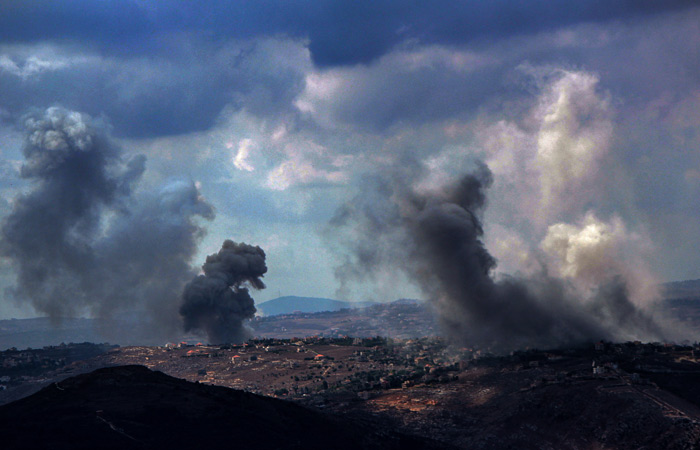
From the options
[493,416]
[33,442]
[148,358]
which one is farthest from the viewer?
[148,358]

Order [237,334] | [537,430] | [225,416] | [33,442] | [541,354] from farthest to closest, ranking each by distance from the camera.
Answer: [237,334], [541,354], [537,430], [225,416], [33,442]

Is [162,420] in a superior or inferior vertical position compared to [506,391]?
inferior

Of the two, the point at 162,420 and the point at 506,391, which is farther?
the point at 506,391

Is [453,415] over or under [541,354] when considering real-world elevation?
under

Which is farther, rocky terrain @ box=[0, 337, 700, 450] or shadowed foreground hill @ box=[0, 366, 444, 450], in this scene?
rocky terrain @ box=[0, 337, 700, 450]

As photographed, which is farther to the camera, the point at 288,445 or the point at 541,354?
the point at 541,354

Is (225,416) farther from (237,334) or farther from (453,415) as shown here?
(237,334)

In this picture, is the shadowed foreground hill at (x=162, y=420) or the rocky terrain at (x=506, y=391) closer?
the shadowed foreground hill at (x=162, y=420)

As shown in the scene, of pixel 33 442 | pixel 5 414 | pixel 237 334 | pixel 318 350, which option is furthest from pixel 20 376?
pixel 33 442
